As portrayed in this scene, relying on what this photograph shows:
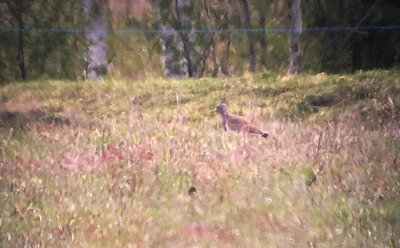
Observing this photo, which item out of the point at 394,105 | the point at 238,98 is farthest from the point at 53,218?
the point at 394,105

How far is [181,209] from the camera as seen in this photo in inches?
74.5

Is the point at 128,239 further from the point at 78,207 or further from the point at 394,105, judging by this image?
the point at 394,105

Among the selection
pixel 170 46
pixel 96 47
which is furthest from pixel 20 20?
pixel 170 46

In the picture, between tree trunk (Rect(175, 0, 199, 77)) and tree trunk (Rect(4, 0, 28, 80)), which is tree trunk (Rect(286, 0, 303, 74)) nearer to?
tree trunk (Rect(175, 0, 199, 77))

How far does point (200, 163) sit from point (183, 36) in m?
0.40

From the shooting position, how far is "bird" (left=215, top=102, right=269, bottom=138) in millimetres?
2037

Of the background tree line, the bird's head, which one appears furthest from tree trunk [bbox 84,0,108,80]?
the bird's head

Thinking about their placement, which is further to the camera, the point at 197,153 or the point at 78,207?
the point at 197,153

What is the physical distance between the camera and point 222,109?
2.05 meters

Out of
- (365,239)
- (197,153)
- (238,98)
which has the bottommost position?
(365,239)

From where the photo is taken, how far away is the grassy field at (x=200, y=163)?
6.06 feet

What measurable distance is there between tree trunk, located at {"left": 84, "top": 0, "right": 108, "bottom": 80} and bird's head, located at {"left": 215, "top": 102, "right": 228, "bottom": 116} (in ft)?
1.18

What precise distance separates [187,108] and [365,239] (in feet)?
2.12

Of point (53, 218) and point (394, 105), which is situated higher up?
point (394, 105)
